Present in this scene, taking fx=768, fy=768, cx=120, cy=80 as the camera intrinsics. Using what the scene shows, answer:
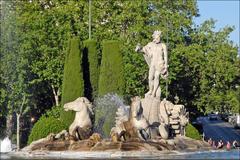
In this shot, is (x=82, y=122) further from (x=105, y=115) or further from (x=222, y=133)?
(x=222, y=133)

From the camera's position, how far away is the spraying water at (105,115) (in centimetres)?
3838

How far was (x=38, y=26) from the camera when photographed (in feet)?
175

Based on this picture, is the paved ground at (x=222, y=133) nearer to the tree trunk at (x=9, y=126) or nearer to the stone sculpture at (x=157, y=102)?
the tree trunk at (x=9, y=126)

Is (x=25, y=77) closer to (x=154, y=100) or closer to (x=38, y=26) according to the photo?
(x=38, y=26)

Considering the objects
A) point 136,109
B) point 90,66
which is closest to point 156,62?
point 136,109

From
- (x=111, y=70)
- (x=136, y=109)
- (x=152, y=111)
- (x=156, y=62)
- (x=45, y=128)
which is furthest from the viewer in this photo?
(x=111, y=70)

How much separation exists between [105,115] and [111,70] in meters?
8.98

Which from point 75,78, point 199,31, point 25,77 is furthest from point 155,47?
point 199,31

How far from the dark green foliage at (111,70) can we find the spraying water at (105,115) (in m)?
6.33

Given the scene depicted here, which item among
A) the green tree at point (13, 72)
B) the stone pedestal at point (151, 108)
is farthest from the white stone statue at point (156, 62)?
the green tree at point (13, 72)

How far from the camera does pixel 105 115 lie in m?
38.9

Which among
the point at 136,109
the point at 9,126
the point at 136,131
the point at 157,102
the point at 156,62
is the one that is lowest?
the point at 9,126

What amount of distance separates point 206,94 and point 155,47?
29523 millimetres

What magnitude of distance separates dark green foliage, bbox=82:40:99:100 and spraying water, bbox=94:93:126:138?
8493 mm
